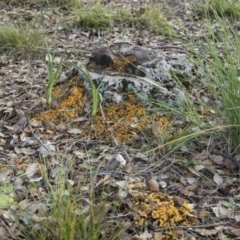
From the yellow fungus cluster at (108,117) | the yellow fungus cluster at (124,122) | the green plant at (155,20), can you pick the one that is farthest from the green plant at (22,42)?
the yellow fungus cluster at (124,122)

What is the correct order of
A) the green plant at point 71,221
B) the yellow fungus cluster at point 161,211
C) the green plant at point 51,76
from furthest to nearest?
the green plant at point 51,76, the yellow fungus cluster at point 161,211, the green plant at point 71,221

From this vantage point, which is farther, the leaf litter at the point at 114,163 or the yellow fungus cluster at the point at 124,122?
the yellow fungus cluster at the point at 124,122

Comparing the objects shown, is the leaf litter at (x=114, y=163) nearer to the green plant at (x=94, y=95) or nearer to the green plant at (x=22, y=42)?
the green plant at (x=94, y=95)

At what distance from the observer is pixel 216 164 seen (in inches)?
95.2

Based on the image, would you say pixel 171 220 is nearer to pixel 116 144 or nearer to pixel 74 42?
pixel 116 144

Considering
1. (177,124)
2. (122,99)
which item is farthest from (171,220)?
(122,99)

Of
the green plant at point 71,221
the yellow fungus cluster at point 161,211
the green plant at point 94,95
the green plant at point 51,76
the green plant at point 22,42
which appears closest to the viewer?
the green plant at point 71,221

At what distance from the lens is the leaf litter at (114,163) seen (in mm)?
2078

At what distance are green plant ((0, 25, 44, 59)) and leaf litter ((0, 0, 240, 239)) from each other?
46cm

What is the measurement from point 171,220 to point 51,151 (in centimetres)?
77

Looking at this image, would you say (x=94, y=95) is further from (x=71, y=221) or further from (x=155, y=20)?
(x=155, y=20)

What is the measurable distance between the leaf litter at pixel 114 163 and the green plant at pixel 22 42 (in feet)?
1.50

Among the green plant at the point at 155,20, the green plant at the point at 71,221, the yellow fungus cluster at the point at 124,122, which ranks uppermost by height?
the green plant at the point at 71,221

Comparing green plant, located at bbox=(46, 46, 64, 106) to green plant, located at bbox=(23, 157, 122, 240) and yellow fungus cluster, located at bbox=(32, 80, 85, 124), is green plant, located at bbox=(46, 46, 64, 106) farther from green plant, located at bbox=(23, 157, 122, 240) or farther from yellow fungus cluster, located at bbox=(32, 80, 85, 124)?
green plant, located at bbox=(23, 157, 122, 240)
